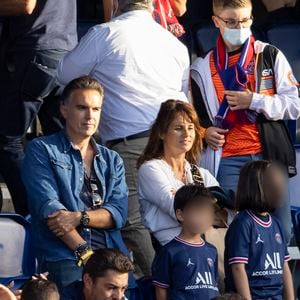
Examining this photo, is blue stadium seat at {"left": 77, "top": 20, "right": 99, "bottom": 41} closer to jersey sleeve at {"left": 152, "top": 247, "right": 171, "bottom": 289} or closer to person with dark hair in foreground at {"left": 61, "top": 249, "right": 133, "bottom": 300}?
jersey sleeve at {"left": 152, "top": 247, "right": 171, "bottom": 289}

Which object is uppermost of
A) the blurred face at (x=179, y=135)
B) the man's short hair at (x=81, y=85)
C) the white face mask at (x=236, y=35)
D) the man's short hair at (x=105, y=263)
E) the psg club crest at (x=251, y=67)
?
the white face mask at (x=236, y=35)

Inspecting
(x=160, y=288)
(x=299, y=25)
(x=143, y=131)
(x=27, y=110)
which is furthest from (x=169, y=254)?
(x=299, y=25)

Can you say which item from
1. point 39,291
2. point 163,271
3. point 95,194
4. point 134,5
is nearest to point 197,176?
point 95,194

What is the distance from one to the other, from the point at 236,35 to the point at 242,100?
0.37 meters

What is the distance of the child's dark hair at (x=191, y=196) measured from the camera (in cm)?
633

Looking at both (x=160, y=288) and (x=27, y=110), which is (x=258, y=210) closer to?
(x=160, y=288)

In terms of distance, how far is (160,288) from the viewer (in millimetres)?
6215

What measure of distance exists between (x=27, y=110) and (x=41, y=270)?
50.8 inches

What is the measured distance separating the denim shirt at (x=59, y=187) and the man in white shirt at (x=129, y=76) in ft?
1.69

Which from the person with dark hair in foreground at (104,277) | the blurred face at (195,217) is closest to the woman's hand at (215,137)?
the blurred face at (195,217)

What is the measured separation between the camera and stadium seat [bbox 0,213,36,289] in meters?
6.39

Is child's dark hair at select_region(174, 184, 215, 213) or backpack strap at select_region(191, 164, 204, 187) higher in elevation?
child's dark hair at select_region(174, 184, 215, 213)

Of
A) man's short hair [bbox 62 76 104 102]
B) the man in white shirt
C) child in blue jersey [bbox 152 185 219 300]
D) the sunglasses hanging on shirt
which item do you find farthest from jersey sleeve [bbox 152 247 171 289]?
man's short hair [bbox 62 76 104 102]

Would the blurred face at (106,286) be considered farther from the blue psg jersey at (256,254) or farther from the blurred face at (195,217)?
the blue psg jersey at (256,254)
